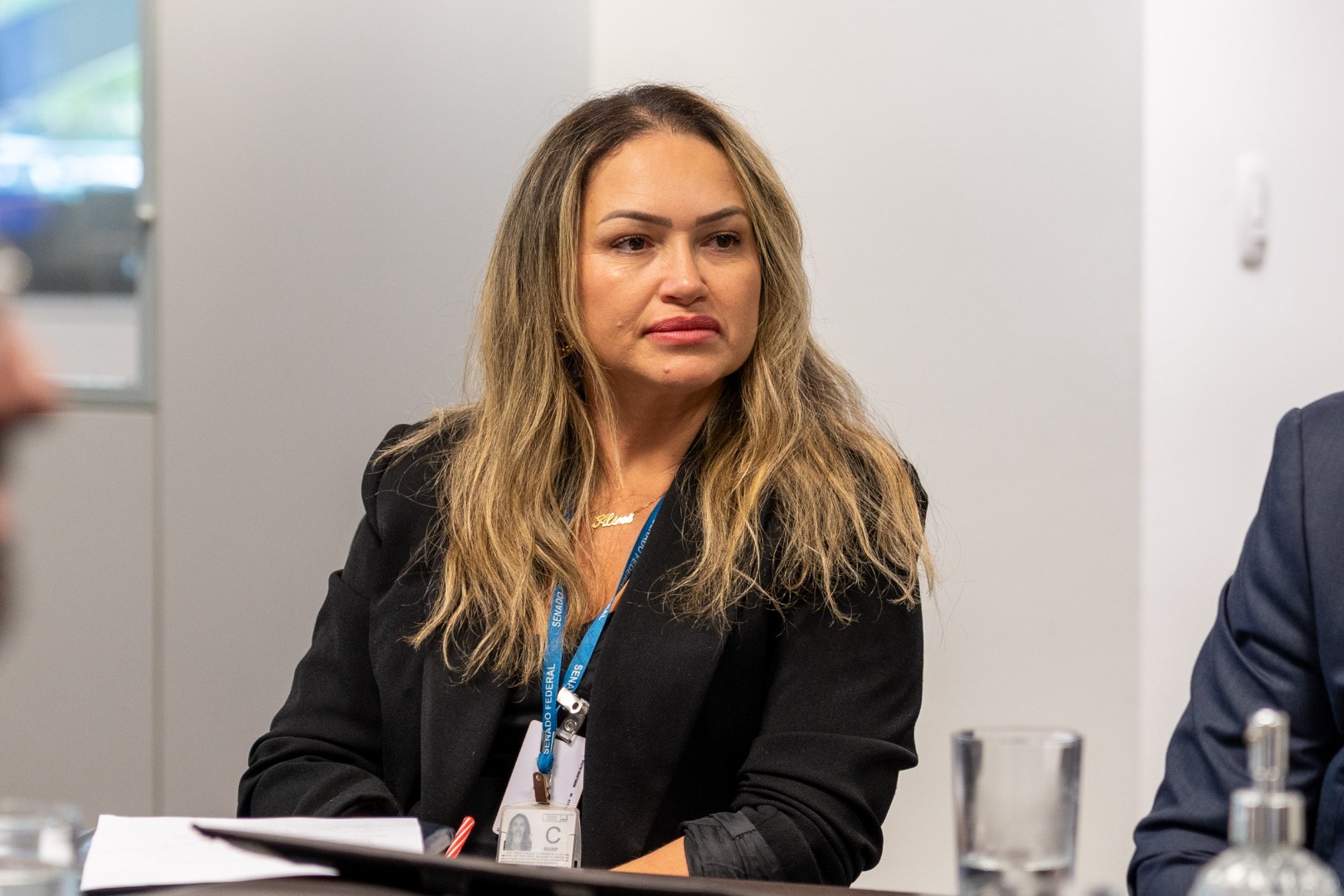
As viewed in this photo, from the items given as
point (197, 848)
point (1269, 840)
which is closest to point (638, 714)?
point (197, 848)

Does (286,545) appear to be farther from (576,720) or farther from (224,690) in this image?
(576,720)

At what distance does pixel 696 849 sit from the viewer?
1.58 m

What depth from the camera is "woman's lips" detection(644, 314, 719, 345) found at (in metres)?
1.89

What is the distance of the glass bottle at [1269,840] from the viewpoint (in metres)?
0.71

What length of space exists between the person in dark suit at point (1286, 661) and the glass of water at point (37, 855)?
2.77 feet

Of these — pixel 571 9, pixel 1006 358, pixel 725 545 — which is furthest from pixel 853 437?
pixel 571 9

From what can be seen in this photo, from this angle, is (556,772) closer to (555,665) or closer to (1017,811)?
(555,665)

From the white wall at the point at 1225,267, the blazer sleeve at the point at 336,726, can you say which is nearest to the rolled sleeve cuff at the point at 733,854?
the blazer sleeve at the point at 336,726

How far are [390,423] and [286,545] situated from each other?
328 mm

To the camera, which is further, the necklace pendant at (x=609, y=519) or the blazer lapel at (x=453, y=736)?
the necklace pendant at (x=609, y=519)

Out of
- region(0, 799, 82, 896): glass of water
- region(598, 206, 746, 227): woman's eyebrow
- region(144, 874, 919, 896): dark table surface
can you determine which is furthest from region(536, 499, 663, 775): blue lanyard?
region(0, 799, 82, 896): glass of water

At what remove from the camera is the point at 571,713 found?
5.74 ft

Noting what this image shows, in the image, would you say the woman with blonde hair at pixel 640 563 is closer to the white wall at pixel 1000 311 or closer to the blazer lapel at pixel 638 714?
the blazer lapel at pixel 638 714

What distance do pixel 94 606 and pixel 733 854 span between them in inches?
62.7
